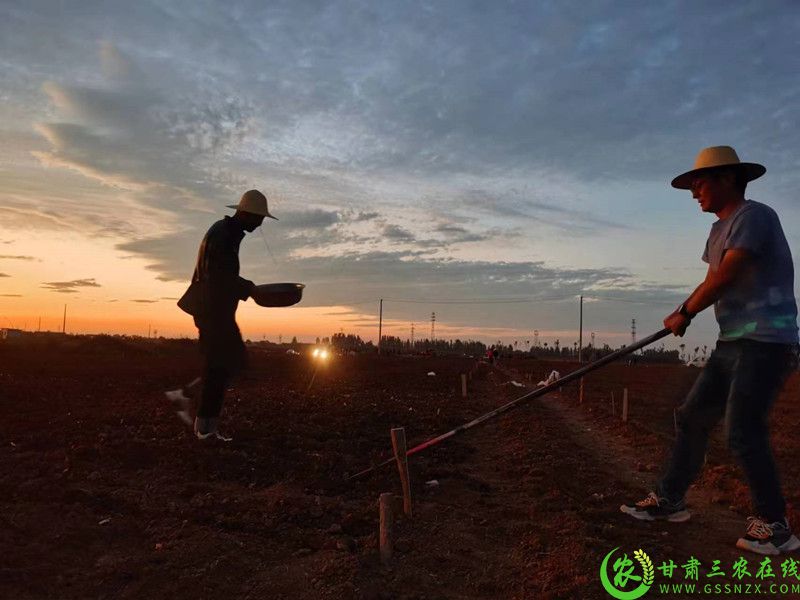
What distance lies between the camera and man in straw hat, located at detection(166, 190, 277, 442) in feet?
20.5

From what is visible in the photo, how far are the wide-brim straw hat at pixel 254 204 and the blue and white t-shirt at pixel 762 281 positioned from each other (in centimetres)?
442

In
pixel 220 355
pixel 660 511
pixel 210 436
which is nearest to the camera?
pixel 660 511

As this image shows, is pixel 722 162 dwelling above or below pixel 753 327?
above

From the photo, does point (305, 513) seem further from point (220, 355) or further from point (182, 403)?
point (182, 403)

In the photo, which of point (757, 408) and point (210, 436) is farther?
point (210, 436)

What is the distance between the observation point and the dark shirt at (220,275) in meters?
6.25

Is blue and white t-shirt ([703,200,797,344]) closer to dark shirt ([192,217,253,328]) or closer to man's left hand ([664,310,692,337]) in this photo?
man's left hand ([664,310,692,337])

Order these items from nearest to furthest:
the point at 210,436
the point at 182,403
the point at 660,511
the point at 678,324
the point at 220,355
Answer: the point at 678,324 → the point at 660,511 → the point at 220,355 → the point at 210,436 → the point at 182,403

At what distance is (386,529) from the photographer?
4.21 m

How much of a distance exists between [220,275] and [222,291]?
0.18 m

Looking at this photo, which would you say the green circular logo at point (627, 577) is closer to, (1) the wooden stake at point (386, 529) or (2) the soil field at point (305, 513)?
(2) the soil field at point (305, 513)

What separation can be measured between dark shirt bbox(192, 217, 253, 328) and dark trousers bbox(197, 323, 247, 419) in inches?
3.8

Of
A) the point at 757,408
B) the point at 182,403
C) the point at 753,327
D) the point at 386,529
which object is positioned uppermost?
the point at 753,327

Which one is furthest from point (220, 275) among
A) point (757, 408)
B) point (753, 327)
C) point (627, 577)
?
point (757, 408)
